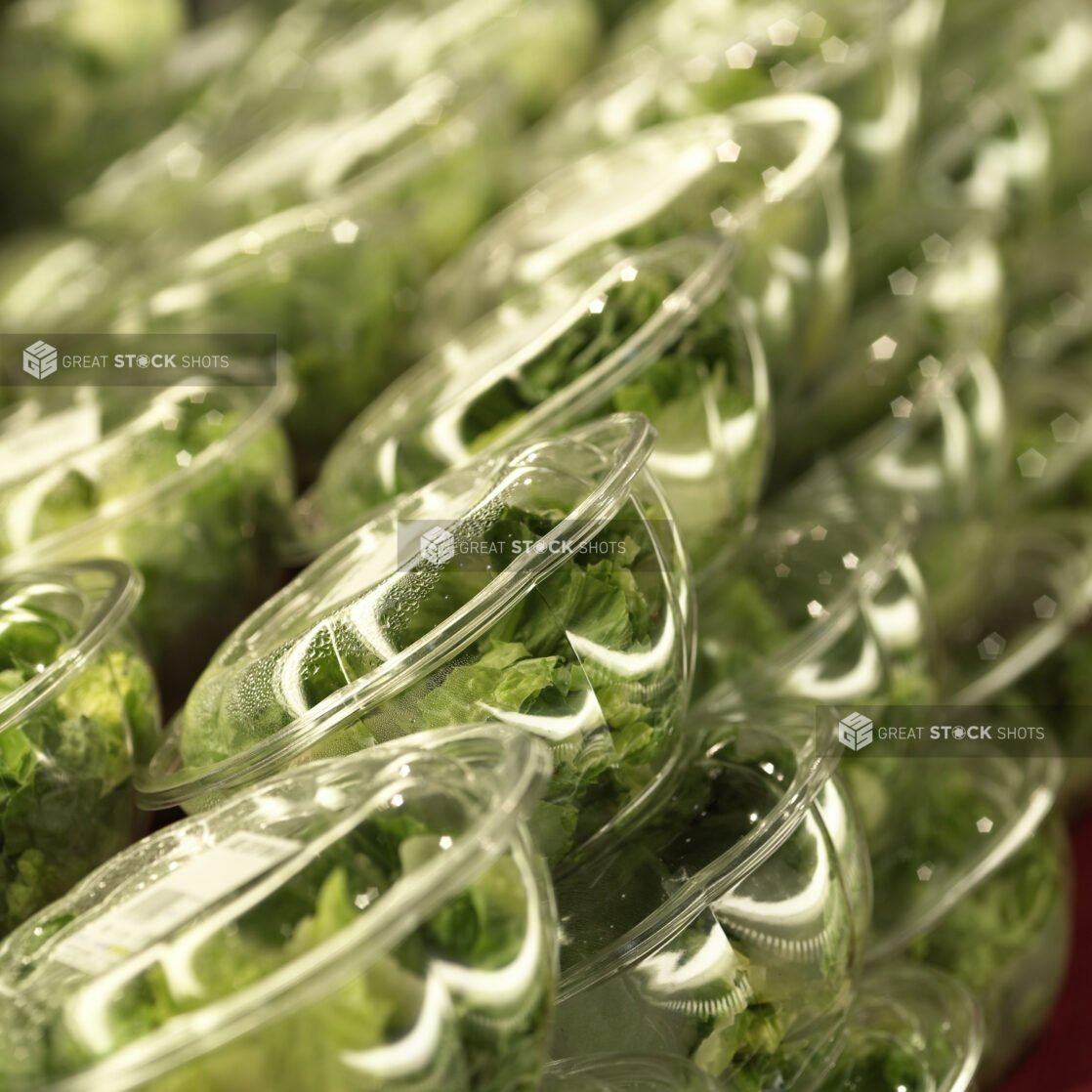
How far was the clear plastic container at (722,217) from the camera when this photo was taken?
3.66 ft

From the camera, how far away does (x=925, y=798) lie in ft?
3.81

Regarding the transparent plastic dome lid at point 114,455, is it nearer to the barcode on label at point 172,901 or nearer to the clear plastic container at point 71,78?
the barcode on label at point 172,901

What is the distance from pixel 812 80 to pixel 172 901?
100 cm

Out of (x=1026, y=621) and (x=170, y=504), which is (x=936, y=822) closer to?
(x=1026, y=621)

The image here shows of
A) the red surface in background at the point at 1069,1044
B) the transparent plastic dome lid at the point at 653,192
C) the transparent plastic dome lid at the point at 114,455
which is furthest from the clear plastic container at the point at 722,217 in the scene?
the red surface in background at the point at 1069,1044

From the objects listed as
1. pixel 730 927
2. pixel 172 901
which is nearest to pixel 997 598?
pixel 730 927

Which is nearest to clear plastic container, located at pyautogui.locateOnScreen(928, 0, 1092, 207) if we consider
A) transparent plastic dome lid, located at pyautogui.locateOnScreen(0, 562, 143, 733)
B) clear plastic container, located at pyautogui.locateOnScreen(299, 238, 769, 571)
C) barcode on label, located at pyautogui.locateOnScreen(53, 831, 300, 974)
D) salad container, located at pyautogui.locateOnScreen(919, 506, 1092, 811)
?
salad container, located at pyautogui.locateOnScreen(919, 506, 1092, 811)

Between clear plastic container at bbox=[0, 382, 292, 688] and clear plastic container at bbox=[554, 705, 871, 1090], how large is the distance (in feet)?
1.27

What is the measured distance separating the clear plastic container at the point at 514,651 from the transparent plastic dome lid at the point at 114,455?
0.21m

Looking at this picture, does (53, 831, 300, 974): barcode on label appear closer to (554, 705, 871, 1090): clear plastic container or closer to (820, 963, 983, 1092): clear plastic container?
(554, 705, 871, 1090): clear plastic container

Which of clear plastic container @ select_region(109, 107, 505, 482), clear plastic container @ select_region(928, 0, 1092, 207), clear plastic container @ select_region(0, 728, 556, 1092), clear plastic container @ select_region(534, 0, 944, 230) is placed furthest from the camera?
clear plastic container @ select_region(928, 0, 1092, 207)

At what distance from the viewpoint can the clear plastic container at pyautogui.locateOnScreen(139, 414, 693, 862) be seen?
68 cm

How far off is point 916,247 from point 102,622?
1.01m

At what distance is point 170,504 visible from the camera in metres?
0.96
